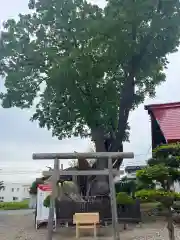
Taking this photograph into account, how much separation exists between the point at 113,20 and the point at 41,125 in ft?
24.4

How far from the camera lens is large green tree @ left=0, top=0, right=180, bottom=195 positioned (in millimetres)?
17672

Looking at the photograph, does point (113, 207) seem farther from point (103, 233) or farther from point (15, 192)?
point (15, 192)

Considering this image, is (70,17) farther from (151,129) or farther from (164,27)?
(151,129)

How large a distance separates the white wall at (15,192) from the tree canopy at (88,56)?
56.3 metres

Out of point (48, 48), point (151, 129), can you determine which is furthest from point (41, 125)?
point (151, 129)

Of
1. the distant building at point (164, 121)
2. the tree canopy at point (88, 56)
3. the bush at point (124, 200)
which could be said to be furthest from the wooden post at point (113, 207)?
the tree canopy at point (88, 56)

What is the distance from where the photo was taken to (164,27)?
17953 millimetres

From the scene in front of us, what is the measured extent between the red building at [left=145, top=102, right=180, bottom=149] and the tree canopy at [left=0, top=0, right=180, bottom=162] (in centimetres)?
145

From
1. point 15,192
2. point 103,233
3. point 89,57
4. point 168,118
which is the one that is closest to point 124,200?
point 103,233

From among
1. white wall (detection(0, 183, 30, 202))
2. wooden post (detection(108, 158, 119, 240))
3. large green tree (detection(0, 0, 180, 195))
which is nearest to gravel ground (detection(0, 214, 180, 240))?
wooden post (detection(108, 158, 119, 240))

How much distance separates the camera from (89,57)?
703 inches

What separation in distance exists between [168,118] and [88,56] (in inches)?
198

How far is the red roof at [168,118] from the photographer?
15739mm

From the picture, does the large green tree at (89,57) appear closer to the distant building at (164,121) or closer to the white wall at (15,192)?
the distant building at (164,121)
